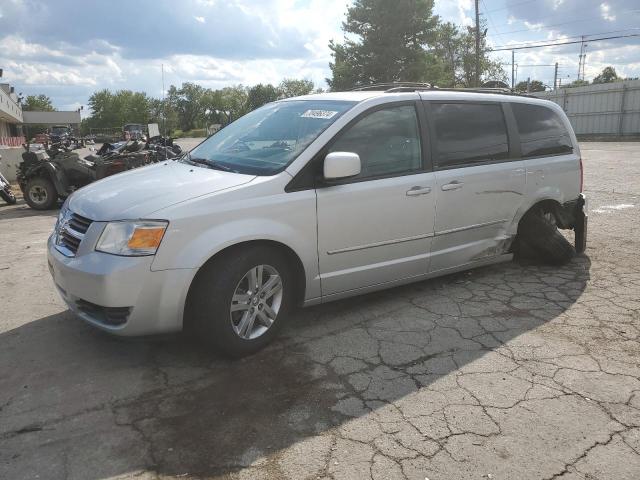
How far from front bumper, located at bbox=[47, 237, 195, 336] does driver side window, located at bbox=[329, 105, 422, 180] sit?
1.51 m

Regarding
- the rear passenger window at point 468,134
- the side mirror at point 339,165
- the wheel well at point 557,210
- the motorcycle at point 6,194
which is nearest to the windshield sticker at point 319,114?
the side mirror at point 339,165

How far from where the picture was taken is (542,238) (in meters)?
5.35

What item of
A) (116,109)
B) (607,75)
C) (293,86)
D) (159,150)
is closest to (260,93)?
(293,86)

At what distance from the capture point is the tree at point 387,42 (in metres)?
37.0

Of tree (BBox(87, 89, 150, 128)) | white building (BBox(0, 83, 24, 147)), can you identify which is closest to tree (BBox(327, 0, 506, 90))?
white building (BBox(0, 83, 24, 147))

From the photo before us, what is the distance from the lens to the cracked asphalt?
256 cm

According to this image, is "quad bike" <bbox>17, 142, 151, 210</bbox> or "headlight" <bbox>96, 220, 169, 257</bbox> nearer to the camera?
"headlight" <bbox>96, 220, 169, 257</bbox>

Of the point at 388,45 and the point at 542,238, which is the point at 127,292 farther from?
the point at 388,45

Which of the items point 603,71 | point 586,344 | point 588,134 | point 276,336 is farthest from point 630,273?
point 603,71

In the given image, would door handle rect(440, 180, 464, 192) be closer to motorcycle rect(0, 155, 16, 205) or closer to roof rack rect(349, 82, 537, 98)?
roof rack rect(349, 82, 537, 98)

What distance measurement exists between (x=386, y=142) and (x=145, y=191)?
1.86 meters

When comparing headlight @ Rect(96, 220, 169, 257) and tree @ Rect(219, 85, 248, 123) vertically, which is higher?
tree @ Rect(219, 85, 248, 123)

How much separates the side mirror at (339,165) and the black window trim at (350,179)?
0.37 feet

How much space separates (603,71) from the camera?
91938mm
